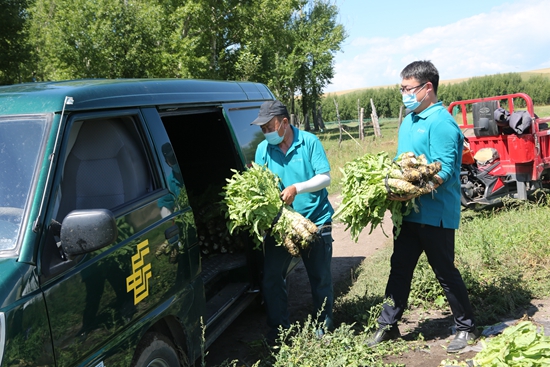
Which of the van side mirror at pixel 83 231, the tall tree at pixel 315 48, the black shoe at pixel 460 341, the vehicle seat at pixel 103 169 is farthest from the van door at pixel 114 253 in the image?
the tall tree at pixel 315 48

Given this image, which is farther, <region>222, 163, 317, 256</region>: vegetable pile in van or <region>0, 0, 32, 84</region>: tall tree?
<region>0, 0, 32, 84</region>: tall tree

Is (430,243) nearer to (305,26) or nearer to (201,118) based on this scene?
(201,118)

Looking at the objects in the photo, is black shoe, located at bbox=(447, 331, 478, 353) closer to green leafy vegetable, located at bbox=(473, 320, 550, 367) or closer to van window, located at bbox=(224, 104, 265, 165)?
green leafy vegetable, located at bbox=(473, 320, 550, 367)

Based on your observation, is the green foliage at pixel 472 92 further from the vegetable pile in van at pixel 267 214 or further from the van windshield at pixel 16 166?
the van windshield at pixel 16 166

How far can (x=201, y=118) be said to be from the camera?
17.7 feet

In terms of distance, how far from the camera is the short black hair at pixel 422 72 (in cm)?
425

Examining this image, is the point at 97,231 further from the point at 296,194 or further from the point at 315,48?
the point at 315,48

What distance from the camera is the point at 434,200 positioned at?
4176 mm

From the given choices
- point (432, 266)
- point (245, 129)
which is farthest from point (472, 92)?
point (432, 266)

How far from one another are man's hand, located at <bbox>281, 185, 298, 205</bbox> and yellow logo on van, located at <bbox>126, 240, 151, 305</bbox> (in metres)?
1.29

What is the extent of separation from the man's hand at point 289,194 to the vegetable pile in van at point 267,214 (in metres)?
0.04

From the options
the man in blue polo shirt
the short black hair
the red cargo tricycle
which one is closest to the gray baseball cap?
the man in blue polo shirt

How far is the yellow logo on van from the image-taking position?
3.06 m

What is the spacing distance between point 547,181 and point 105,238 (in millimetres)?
8868
